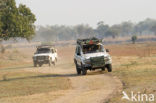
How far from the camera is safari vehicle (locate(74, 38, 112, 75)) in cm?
2572

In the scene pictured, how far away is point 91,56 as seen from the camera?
1021 inches

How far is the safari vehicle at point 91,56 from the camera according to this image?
25.7 meters

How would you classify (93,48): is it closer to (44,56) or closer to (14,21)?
(44,56)

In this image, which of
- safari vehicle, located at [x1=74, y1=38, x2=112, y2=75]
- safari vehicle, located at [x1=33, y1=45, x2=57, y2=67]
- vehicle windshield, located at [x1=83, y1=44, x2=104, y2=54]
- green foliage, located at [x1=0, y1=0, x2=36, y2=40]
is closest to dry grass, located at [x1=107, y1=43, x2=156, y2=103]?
safari vehicle, located at [x1=74, y1=38, x2=112, y2=75]

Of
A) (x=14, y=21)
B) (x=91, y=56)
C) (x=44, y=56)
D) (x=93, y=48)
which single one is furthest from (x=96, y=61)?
(x=14, y=21)

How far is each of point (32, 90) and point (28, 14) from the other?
26597mm

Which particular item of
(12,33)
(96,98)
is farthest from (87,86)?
(12,33)

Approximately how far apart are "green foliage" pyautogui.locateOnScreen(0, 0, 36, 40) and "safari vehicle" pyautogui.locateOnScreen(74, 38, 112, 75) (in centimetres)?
1577

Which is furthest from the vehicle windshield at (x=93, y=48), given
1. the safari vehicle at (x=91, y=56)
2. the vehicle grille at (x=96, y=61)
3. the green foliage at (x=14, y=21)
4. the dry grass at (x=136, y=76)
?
the green foliage at (x=14, y=21)

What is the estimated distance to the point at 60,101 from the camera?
15219 millimetres

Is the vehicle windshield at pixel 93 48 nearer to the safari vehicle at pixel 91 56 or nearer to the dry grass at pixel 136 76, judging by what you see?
the safari vehicle at pixel 91 56

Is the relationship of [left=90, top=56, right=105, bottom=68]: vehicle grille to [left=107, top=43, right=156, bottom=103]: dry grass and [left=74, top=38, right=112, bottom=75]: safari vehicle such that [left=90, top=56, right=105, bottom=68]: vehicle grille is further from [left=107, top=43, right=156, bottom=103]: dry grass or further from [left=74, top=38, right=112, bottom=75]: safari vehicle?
[left=107, top=43, right=156, bottom=103]: dry grass

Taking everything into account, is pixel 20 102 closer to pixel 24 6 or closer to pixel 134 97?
pixel 134 97

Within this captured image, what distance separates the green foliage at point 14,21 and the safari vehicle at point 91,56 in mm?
15769
